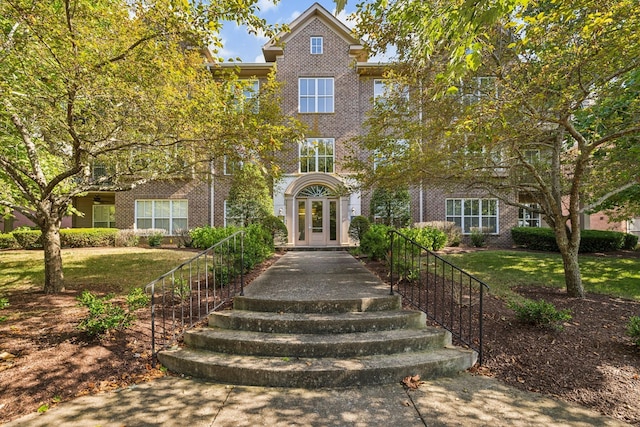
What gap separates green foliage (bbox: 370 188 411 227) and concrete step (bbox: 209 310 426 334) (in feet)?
34.0

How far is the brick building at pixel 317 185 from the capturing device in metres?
15.4

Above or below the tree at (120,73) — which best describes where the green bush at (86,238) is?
below

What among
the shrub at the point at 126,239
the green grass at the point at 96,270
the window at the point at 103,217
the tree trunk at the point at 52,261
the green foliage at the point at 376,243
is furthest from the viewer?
the window at the point at 103,217

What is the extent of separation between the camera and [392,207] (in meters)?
14.5

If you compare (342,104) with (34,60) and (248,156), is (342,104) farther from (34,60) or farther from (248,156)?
(34,60)

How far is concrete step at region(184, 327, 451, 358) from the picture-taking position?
372 cm

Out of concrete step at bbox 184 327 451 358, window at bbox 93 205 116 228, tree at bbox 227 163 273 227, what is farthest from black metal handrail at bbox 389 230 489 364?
window at bbox 93 205 116 228

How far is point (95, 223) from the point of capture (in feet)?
58.9

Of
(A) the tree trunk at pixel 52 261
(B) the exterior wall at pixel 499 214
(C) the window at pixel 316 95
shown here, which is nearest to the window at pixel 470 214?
(B) the exterior wall at pixel 499 214

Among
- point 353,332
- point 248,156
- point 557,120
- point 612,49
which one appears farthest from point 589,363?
point 248,156

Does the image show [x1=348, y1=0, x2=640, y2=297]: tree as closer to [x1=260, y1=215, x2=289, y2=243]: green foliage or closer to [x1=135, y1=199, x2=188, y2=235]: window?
[x1=260, y1=215, x2=289, y2=243]: green foliage

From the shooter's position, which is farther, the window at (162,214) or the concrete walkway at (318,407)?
the window at (162,214)

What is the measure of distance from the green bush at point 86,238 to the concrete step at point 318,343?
1329cm

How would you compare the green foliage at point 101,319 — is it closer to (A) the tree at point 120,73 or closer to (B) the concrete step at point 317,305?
(B) the concrete step at point 317,305
